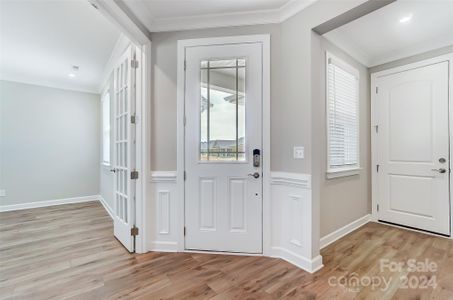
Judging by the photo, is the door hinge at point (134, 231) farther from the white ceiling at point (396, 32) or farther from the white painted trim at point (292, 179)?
the white ceiling at point (396, 32)

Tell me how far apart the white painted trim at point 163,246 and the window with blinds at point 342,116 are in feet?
6.58

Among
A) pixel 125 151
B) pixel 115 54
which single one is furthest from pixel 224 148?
pixel 115 54

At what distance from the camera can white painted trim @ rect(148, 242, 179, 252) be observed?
2.46 m

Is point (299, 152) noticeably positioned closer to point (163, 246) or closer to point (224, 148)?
point (224, 148)

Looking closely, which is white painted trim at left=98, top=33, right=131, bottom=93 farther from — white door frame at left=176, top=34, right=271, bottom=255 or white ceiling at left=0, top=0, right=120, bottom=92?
white door frame at left=176, top=34, right=271, bottom=255

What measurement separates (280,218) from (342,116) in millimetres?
1656

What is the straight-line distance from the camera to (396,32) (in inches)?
105

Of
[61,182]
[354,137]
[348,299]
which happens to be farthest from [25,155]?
[354,137]

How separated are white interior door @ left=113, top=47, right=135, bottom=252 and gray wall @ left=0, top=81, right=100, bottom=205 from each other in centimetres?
270

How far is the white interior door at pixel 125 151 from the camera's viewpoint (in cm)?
248

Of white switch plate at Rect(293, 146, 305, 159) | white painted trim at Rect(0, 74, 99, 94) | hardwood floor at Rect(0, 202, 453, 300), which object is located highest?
white painted trim at Rect(0, 74, 99, 94)

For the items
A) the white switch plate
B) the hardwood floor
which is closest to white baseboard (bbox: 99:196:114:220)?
the hardwood floor

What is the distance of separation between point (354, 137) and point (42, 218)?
17.2 feet

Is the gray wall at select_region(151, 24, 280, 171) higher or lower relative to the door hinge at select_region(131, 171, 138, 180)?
higher
